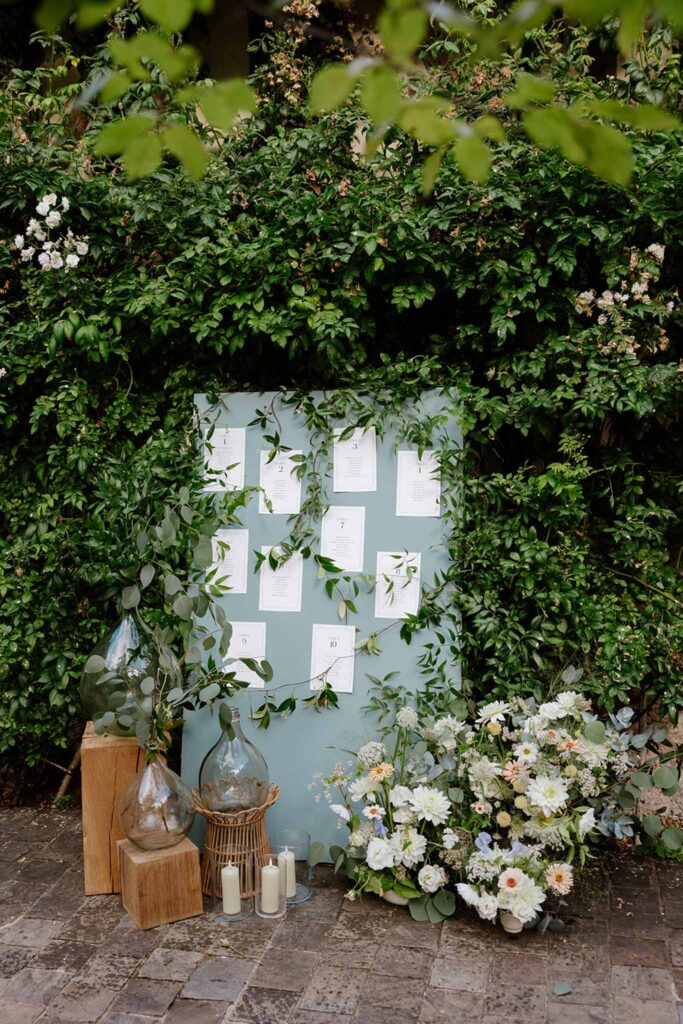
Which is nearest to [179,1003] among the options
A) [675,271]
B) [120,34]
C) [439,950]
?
[439,950]

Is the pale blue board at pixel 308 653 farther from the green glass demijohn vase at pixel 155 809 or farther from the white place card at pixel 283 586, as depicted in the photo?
the green glass demijohn vase at pixel 155 809

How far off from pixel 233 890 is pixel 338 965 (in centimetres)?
50

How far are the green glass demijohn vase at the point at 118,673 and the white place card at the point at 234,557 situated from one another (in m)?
0.48

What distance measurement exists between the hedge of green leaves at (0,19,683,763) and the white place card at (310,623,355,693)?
Answer: 51 cm

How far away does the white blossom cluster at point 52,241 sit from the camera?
13.0ft

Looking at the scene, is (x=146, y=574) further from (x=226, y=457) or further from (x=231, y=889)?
(x=231, y=889)

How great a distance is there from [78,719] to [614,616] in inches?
108

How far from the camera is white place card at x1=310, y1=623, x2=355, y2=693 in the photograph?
3.59 meters

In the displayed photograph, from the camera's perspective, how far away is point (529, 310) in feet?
12.3

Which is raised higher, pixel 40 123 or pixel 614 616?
pixel 40 123

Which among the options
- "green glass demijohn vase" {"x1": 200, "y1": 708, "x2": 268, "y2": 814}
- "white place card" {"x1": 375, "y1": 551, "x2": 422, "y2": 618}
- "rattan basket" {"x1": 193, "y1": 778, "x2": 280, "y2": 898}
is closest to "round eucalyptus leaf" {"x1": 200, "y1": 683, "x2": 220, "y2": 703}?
"green glass demijohn vase" {"x1": 200, "y1": 708, "x2": 268, "y2": 814}

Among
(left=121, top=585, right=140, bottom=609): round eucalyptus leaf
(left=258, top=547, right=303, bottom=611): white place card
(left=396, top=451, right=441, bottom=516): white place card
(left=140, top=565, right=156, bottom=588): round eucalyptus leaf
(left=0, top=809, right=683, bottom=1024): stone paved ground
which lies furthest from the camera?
(left=258, top=547, right=303, bottom=611): white place card

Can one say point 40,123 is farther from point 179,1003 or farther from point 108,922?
point 179,1003

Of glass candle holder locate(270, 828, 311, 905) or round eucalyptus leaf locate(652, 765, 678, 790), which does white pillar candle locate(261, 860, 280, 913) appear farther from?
round eucalyptus leaf locate(652, 765, 678, 790)
